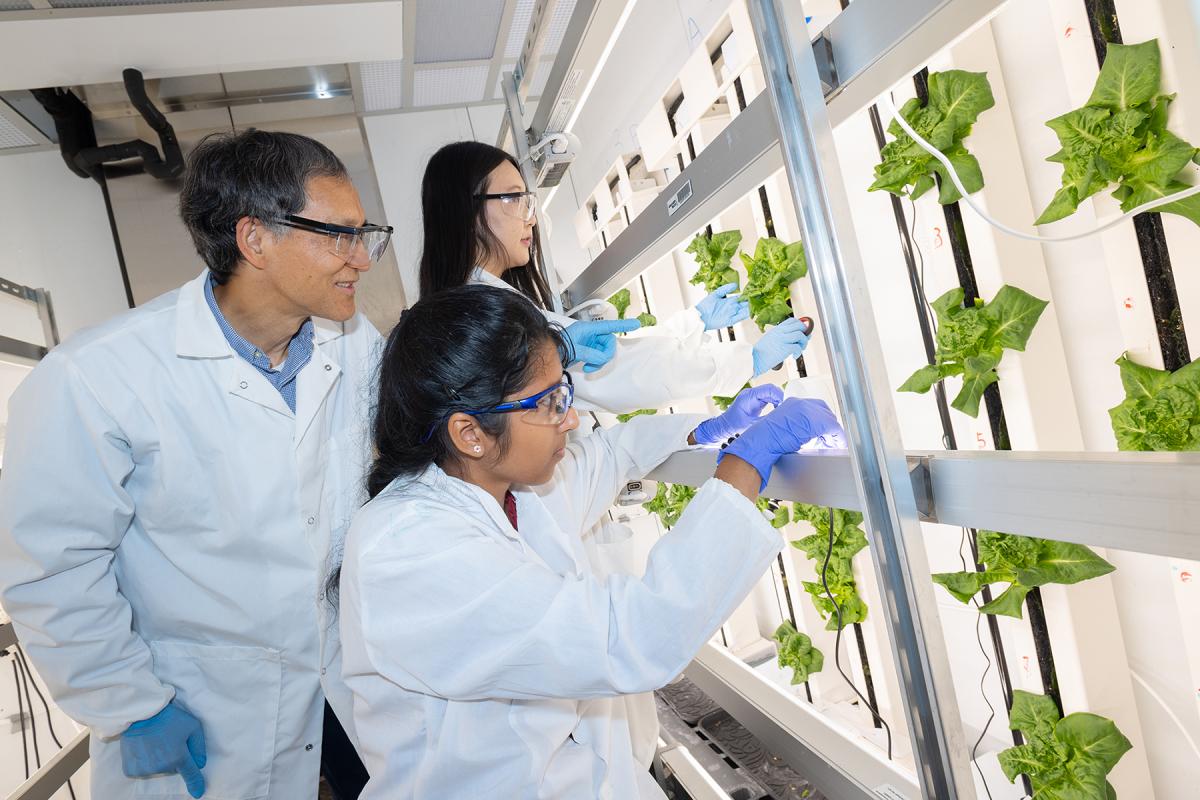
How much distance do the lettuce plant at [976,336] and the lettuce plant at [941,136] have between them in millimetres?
169

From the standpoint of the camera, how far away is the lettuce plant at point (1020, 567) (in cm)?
106

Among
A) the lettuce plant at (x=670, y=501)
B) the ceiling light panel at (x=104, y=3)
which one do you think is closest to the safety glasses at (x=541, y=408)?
the lettuce plant at (x=670, y=501)

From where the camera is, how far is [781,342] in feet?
4.93

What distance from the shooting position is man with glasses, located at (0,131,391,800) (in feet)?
4.63

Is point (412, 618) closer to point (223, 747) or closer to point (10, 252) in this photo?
point (223, 747)

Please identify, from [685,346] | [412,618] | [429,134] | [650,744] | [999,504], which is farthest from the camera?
[429,134]

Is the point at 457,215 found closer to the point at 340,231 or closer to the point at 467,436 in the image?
the point at 340,231

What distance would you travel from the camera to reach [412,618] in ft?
3.35

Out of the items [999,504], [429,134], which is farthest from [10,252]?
[999,504]

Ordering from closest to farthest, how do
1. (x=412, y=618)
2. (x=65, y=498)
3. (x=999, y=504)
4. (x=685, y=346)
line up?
(x=999, y=504) < (x=412, y=618) < (x=65, y=498) < (x=685, y=346)

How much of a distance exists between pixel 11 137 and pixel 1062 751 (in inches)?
188

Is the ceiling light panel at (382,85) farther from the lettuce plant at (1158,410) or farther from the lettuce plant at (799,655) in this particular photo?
the lettuce plant at (1158,410)

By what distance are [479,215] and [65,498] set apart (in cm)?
104

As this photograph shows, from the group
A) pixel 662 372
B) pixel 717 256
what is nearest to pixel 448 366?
pixel 662 372
